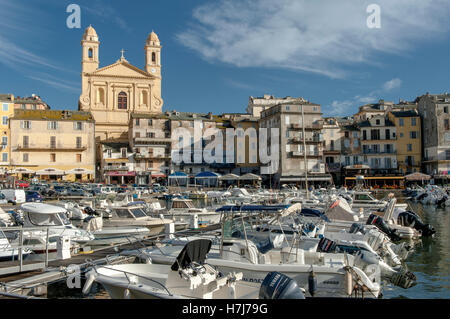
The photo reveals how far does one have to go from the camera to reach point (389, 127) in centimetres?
7538

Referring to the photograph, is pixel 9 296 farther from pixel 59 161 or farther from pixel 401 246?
pixel 59 161

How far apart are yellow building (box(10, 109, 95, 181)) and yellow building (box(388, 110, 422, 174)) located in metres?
56.1

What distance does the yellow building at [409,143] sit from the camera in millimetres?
74875

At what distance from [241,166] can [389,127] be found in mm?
28357

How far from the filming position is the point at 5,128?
7325 cm

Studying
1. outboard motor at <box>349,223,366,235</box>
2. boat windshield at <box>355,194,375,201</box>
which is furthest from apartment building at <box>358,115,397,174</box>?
outboard motor at <box>349,223,366,235</box>

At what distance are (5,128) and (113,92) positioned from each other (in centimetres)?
2324

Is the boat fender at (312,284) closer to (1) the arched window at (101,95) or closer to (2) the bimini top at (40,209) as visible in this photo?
(2) the bimini top at (40,209)

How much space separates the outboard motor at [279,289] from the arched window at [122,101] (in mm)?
84056

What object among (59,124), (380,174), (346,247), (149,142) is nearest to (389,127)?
(380,174)

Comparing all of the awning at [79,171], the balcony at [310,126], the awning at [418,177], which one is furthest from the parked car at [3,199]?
the awning at [418,177]

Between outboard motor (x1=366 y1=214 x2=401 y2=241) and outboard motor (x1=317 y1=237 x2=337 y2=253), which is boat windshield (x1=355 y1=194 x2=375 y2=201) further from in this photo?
outboard motor (x1=317 y1=237 x2=337 y2=253)

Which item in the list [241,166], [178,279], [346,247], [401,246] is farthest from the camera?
[241,166]

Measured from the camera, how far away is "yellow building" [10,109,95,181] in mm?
69938
